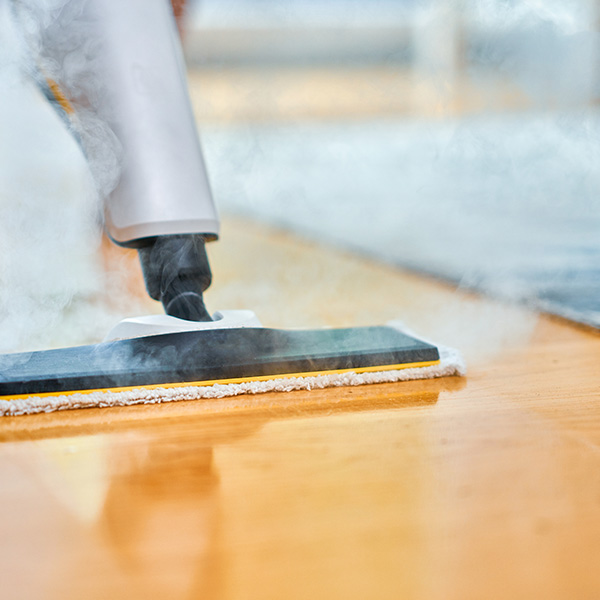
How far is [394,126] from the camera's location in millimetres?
1262

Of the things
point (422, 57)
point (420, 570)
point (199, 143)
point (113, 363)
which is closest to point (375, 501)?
point (420, 570)

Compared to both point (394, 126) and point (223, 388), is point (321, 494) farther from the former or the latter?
point (394, 126)

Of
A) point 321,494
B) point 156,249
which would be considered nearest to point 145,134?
point 156,249

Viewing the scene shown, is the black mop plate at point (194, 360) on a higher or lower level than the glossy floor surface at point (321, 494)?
higher

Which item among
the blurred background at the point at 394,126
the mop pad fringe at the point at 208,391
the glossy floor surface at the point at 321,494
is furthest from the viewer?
the blurred background at the point at 394,126

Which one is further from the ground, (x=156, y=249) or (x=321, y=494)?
(x=156, y=249)

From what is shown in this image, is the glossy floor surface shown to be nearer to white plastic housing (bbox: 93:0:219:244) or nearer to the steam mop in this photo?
the steam mop

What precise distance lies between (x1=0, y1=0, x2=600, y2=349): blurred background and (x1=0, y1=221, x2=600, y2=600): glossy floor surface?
0.21 metres

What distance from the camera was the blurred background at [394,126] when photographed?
0.55 meters

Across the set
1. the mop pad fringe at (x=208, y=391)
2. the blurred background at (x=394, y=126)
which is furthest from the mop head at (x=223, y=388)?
the blurred background at (x=394, y=126)

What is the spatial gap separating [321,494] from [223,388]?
162 mm

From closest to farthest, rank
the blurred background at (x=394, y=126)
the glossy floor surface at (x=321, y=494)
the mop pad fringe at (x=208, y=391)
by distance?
the glossy floor surface at (x=321, y=494) → the mop pad fringe at (x=208, y=391) → the blurred background at (x=394, y=126)

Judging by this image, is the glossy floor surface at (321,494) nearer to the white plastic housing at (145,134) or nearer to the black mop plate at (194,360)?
the black mop plate at (194,360)

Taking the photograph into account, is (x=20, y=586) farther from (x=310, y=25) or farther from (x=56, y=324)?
(x=310, y=25)
